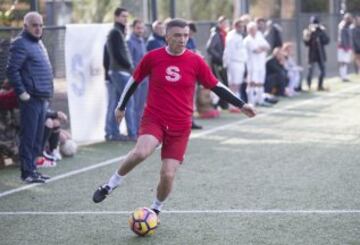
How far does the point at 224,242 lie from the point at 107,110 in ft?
26.6

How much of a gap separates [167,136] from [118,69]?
686cm

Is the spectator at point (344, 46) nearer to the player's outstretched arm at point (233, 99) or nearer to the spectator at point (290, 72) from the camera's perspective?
the spectator at point (290, 72)

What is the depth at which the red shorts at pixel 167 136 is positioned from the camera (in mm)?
8336

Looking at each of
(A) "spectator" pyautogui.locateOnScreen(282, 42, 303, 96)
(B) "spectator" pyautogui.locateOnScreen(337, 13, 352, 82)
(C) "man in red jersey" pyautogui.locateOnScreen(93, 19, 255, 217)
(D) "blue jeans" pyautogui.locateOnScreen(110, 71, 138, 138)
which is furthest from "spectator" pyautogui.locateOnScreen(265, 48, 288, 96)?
(C) "man in red jersey" pyautogui.locateOnScreen(93, 19, 255, 217)

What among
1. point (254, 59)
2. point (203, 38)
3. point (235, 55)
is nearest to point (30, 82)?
point (235, 55)

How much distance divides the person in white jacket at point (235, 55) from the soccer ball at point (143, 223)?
11.4m

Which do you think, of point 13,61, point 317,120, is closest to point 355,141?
point 317,120

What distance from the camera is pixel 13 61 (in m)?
11.2

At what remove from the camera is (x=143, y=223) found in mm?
7996

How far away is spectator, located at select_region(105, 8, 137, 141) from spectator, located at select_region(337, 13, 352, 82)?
14.3 meters

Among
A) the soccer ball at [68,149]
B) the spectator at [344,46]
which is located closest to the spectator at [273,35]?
the spectator at [344,46]

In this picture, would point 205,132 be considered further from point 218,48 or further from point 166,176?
point 166,176

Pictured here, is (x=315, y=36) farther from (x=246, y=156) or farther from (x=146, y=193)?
(x=146, y=193)

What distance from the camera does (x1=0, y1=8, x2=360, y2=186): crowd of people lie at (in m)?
11.3
